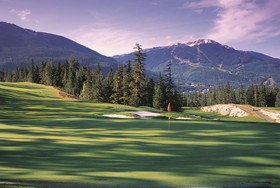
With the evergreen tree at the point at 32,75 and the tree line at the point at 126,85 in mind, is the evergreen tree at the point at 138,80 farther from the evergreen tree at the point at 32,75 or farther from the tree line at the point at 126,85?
the evergreen tree at the point at 32,75

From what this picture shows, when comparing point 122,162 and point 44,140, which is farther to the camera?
point 44,140

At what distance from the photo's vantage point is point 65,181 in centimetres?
1020

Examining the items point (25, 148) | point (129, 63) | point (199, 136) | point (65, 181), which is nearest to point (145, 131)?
point (199, 136)

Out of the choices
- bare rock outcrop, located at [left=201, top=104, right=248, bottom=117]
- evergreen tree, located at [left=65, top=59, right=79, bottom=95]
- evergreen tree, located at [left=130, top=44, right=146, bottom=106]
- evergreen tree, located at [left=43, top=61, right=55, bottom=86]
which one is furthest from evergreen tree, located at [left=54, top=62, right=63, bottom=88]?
bare rock outcrop, located at [left=201, top=104, right=248, bottom=117]

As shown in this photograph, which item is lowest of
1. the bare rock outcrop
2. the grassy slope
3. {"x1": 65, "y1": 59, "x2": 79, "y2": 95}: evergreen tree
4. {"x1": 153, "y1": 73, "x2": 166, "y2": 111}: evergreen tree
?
the bare rock outcrop

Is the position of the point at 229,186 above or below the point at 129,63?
below

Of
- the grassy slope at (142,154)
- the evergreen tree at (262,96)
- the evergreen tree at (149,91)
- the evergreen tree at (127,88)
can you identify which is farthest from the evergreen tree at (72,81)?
the grassy slope at (142,154)

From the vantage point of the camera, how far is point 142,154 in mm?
13875

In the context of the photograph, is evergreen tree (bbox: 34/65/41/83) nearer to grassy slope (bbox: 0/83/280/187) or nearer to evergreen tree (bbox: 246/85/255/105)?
evergreen tree (bbox: 246/85/255/105)

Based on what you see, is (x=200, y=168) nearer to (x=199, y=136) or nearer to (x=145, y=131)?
(x=199, y=136)

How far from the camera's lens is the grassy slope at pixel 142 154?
10.5m

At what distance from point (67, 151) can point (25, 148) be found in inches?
86.2

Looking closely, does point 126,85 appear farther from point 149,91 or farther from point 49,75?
point 49,75

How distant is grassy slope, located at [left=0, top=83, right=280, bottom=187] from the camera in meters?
10.5
